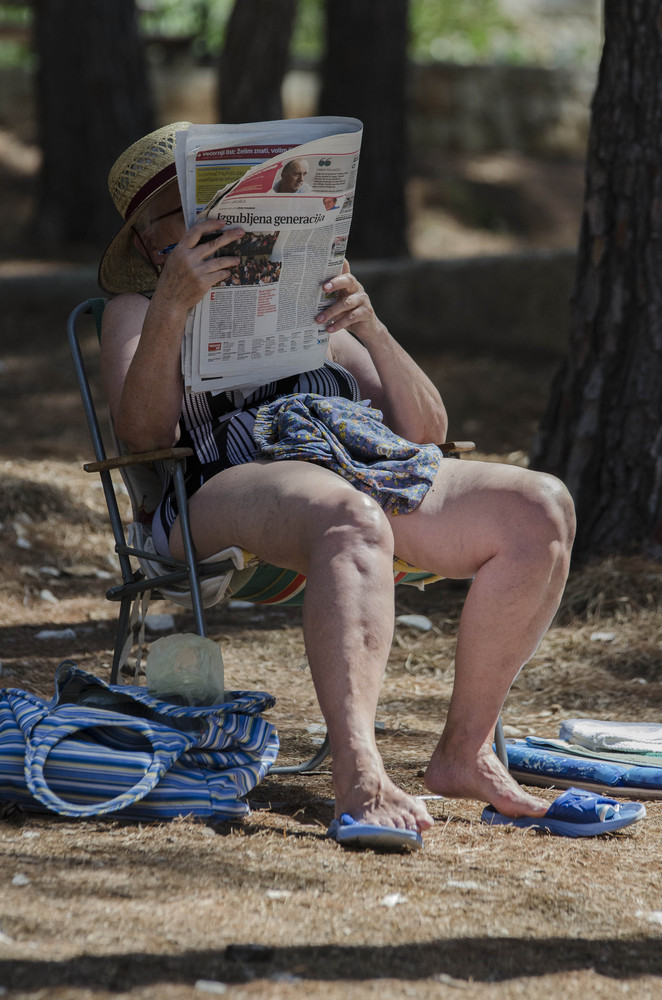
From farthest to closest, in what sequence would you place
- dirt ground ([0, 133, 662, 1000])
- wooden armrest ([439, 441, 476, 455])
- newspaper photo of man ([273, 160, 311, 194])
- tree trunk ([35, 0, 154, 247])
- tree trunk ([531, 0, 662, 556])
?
tree trunk ([35, 0, 154, 247])
tree trunk ([531, 0, 662, 556])
wooden armrest ([439, 441, 476, 455])
newspaper photo of man ([273, 160, 311, 194])
dirt ground ([0, 133, 662, 1000])

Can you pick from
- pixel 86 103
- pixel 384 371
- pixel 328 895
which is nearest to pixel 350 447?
pixel 384 371

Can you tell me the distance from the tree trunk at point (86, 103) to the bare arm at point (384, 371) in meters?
6.28

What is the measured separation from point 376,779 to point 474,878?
0.24 m

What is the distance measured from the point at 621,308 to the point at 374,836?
2572 millimetres

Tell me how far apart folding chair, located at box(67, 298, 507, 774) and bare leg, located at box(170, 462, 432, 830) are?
0.53 feet

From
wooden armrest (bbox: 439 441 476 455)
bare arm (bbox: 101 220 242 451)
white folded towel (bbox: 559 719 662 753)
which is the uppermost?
bare arm (bbox: 101 220 242 451)

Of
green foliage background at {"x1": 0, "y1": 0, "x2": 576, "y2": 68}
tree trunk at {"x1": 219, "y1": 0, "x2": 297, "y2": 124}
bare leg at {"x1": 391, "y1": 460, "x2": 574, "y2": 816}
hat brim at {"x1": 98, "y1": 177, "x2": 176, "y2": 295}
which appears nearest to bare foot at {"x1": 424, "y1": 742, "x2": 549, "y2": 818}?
bare leg at {"x1": 391, "y1": 460, "x2": 574, "y2": 816}

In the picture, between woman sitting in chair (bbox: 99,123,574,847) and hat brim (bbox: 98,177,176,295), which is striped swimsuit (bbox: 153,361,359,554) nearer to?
woman sitting in chair (bbox: 99,123,574,847)

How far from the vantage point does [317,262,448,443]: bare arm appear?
2.63 m

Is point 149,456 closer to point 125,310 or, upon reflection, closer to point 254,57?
point 125,310

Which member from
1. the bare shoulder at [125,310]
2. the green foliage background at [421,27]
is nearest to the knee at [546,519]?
the bare shoulder at [125,310]

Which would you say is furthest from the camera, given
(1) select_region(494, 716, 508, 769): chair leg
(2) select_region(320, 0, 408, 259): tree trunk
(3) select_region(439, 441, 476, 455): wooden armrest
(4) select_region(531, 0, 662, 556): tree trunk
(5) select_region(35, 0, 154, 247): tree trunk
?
(2) select_region(320, 0, 408, 259): tree trunk

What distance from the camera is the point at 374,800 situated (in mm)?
2021

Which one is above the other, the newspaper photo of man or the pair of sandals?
the newspaper photo of man
